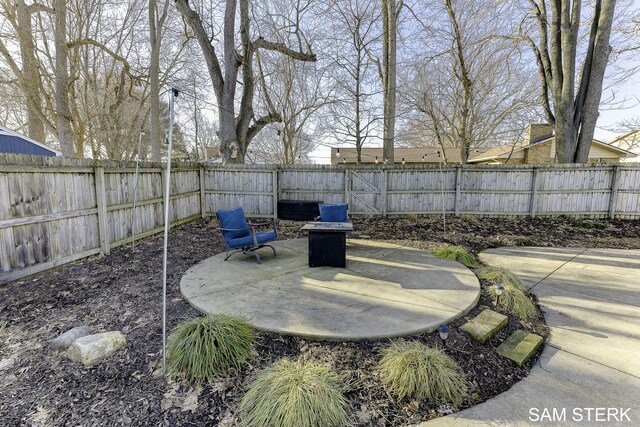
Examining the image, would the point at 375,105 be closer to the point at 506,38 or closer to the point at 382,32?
the point at 382,32

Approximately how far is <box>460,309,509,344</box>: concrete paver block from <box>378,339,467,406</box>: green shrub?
1.75ft

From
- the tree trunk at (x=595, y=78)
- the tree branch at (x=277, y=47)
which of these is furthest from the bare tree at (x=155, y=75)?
the tree trunk at (x=595, y=78)

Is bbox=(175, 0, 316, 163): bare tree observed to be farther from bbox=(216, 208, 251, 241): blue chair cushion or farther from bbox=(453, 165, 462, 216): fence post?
bbox=(453, 165, 462, 216): fence post

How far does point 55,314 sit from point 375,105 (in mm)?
9829

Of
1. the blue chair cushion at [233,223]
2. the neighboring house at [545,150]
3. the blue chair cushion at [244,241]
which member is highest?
the neighboring house at [545,150]

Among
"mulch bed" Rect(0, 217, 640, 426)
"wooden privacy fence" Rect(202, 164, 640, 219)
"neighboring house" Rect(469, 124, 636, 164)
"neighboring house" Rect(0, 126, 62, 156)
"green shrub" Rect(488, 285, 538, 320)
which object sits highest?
"neighboring house" Rect(469, 124, 636, 164)

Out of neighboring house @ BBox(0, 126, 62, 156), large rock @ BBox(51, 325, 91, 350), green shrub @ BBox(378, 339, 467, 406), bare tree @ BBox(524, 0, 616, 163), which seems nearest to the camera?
green shrub @ BBox(378, 339, 467, 406)

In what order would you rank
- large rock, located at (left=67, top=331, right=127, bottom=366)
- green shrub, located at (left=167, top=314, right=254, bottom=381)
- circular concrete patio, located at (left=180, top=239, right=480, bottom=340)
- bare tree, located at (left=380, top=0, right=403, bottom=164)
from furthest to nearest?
bare tree, located at (left=380, top=0, right=403, bottom=164) < circular concrete patio, located at (left=180, top=239, right=480, bottom=340) < large rock, located at (left=67, top=331, right=127, bottom=366) < green shrub, located at (left=167, top=314, right=254, bottom=381)

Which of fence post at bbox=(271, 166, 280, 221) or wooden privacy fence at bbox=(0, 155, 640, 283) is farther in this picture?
fence post at bbox=(271, 166, 280, 221)

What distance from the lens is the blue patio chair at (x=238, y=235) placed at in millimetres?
5008

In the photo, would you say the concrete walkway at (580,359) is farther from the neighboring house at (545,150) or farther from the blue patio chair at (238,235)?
the neighboring house at (545,150)

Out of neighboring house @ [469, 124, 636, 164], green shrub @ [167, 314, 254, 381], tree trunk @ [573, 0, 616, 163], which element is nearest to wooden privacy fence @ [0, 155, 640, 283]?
tree trunk @ [573, 0, 616, 163]

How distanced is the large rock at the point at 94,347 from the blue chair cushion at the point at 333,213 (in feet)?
13.4

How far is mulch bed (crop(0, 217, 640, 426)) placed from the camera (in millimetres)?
2021
